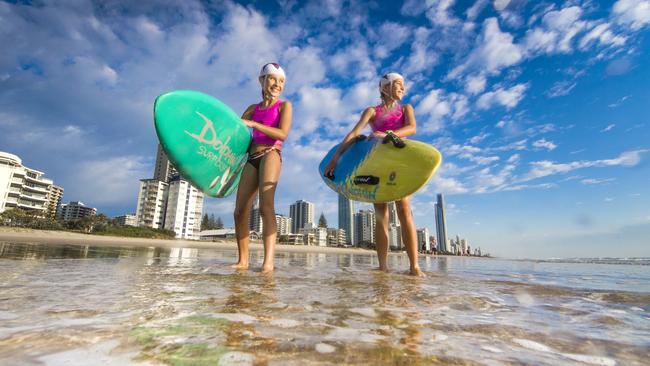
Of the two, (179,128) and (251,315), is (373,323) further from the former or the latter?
(179,128)

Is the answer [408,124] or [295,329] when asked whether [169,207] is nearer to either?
[408,124]

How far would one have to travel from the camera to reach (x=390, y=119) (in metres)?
4.48

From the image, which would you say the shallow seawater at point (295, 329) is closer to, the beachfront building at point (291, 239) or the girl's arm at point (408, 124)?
the girl's arm at point (408, 124)

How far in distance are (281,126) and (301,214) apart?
149 m

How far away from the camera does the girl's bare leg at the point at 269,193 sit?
3.86 meters

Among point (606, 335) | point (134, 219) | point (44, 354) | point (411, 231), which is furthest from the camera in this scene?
point (134, 219)

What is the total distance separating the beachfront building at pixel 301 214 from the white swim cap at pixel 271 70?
145 meters

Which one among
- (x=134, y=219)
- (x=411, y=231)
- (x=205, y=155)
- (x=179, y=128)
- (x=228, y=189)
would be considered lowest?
(x=411, y=231)

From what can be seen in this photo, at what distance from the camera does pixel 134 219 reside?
255 ft

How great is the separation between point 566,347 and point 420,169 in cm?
274

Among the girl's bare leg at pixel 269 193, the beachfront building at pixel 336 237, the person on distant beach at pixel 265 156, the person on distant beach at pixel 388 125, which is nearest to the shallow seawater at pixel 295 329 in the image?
the girl's bare leg at pixel 269 193

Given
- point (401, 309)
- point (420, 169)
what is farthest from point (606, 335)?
point (420, 169)

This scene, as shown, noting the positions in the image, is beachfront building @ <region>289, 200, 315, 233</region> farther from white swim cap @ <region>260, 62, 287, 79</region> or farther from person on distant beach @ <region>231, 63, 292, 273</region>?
white swim cap @ <region>260, 62, 287, 79</region>

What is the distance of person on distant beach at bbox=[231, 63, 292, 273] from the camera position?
3973mm
